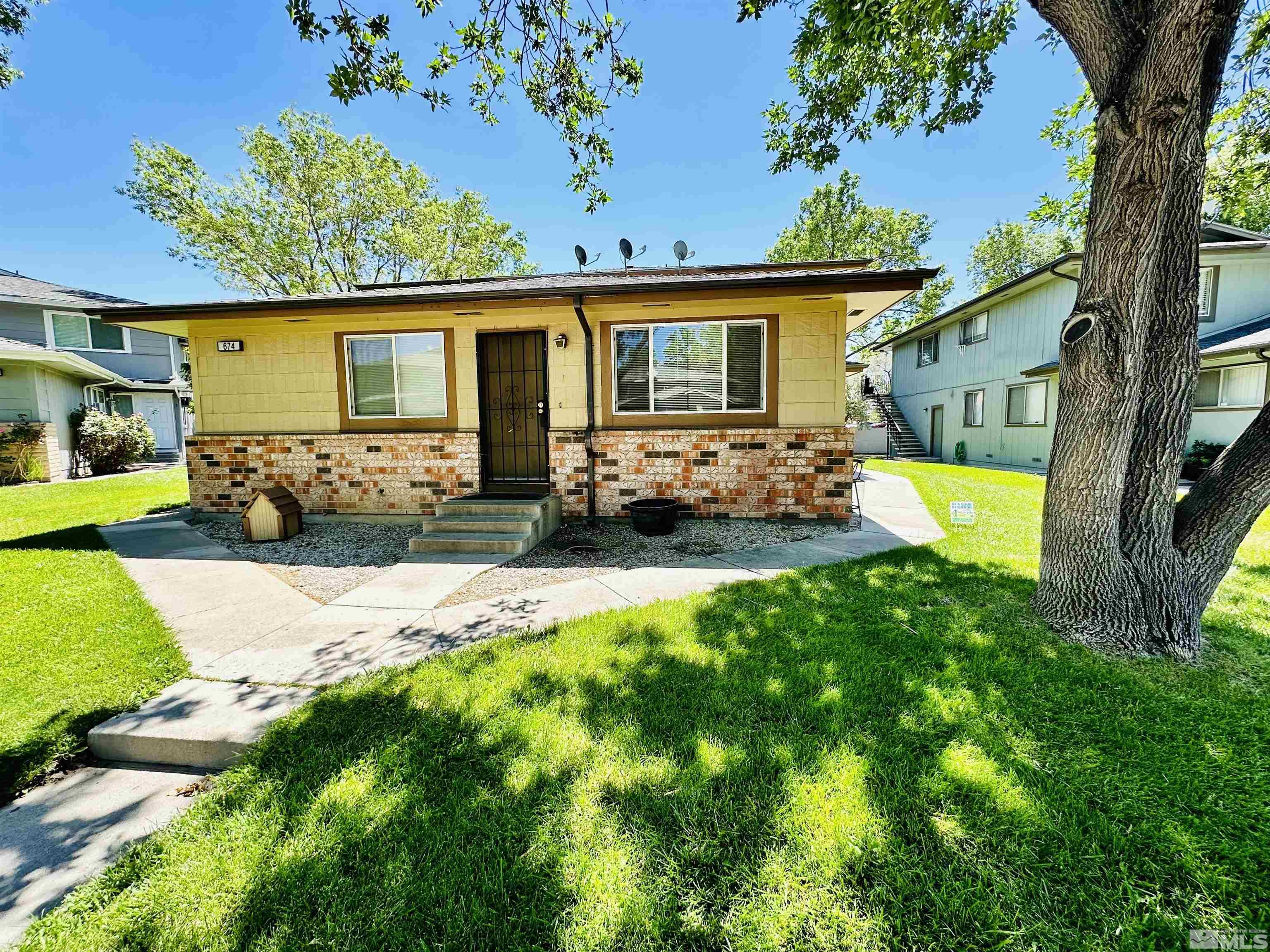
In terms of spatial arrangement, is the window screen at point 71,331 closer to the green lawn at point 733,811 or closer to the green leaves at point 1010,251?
the green lawn at point 733,811

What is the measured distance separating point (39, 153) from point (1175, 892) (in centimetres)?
2504

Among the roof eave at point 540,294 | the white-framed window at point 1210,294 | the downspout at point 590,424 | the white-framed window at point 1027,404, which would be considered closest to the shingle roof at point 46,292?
the roof eave at point 540,294

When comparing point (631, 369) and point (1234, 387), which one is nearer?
point (631, 369)

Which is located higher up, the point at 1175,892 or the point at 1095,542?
the point at 1095,542

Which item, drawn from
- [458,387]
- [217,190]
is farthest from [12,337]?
[458,387]

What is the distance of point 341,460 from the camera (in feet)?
24.4

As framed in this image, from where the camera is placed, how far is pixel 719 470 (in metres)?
6.94

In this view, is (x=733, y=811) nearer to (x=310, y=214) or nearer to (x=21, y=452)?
(x=21, y=452)

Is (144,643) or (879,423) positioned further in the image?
(879,423)

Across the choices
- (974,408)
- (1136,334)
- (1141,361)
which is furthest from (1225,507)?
(974,408)

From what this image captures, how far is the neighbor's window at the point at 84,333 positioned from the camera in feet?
49.6

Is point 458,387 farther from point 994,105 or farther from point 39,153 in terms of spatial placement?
point 39,153

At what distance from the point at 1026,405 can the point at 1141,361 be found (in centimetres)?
1441

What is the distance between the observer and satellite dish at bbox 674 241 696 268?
988cm
